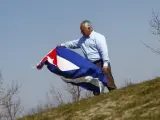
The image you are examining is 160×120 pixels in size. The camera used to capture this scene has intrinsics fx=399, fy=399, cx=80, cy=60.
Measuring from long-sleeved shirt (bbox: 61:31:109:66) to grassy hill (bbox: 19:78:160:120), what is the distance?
→ 1.16 m

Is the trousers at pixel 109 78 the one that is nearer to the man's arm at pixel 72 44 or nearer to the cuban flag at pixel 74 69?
the cuban flag at pixel 74 69

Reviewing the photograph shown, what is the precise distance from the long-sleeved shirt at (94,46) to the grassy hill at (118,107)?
1.16m

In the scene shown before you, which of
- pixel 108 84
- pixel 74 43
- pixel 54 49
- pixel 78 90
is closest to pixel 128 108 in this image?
pixel 108 84

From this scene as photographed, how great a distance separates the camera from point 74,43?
10438mm

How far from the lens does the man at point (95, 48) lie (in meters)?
9.84

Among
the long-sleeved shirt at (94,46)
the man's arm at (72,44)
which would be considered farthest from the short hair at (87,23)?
the man's arm at (72,44)

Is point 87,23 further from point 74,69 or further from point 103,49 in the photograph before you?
point 74,69

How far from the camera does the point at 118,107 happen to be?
7762 millimetres

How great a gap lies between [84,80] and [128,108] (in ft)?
10.2

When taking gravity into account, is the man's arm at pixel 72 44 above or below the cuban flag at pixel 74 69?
above

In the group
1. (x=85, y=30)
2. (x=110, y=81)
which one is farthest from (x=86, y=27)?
(x=110, y=81)

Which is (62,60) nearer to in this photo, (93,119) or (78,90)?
(93,119)

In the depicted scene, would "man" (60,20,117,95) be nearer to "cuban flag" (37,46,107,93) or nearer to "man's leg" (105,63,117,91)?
"man's leg" (105,63,117,91)

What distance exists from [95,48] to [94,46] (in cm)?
6
